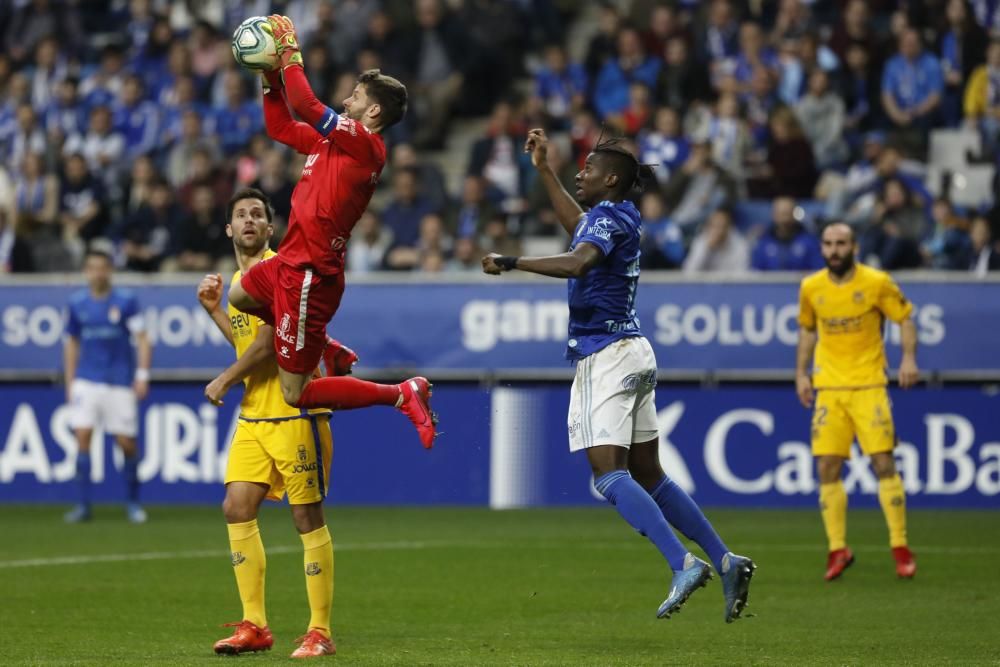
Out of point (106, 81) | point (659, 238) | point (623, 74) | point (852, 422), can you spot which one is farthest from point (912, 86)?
point (106, 81)

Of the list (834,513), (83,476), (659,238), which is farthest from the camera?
(659,238)

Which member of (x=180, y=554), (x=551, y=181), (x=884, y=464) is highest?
(x=551, y=181)

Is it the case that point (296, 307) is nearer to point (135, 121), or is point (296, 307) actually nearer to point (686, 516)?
point (686, 516)

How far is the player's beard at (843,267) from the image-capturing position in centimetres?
1220

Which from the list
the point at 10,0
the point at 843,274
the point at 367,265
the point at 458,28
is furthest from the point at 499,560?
the point at 10,0

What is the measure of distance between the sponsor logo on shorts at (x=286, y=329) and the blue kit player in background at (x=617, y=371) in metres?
1.36

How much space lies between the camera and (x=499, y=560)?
1310cm

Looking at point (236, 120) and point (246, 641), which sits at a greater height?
point (236, 120)

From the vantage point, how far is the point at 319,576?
27.5 feet

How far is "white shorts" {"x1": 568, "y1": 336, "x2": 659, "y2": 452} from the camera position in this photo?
8586 millimetres

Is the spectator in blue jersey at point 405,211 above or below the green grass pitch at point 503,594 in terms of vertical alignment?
above

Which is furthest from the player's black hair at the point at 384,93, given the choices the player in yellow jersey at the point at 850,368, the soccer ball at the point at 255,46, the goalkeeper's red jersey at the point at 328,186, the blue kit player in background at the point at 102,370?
the blue kit player in background at the point at 102,370

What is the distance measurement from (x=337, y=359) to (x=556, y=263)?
1491mm

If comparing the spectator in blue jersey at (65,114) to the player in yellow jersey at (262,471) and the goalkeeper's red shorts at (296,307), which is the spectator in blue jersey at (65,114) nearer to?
the player in yellow jersey at (262,471)
